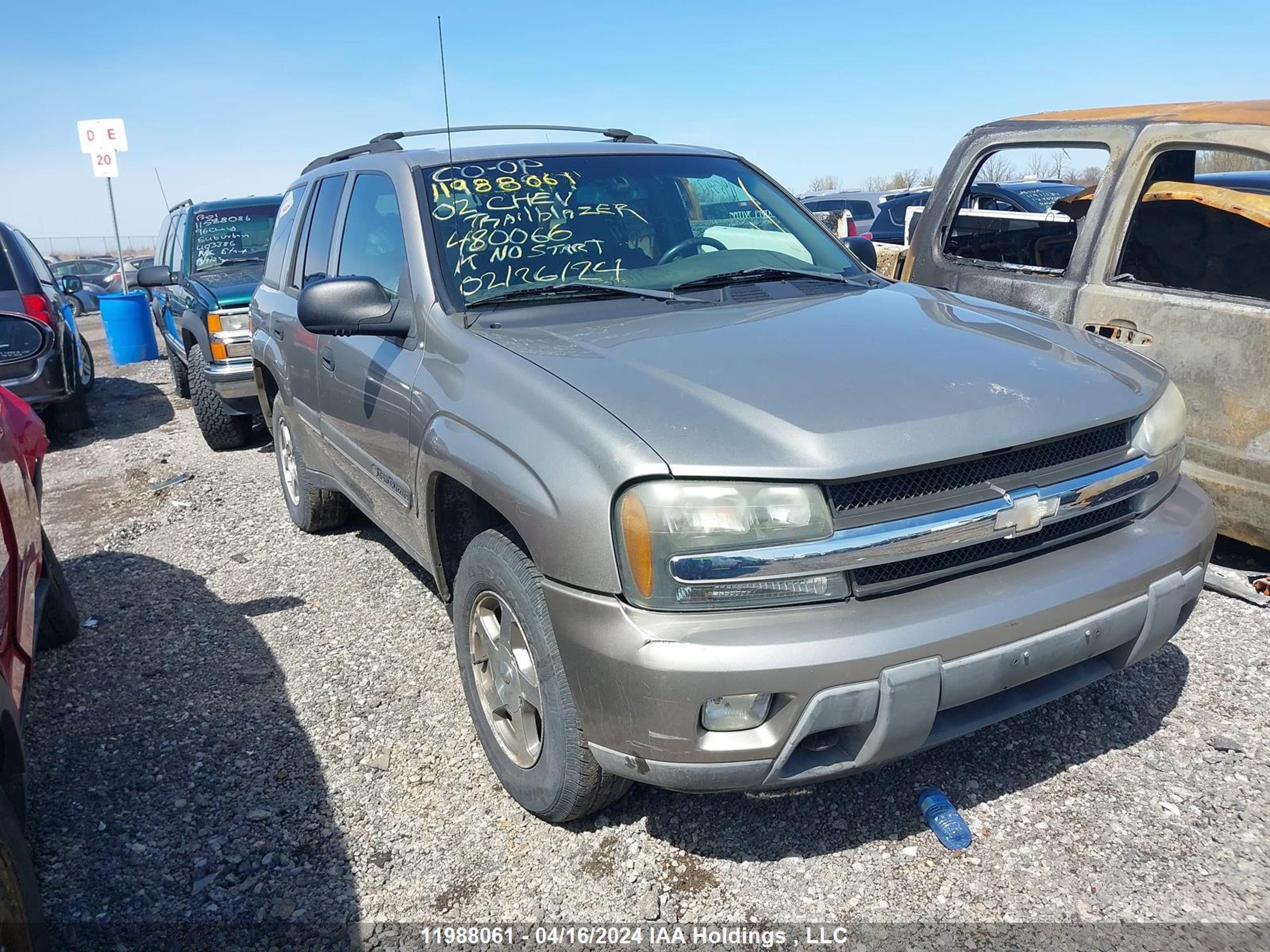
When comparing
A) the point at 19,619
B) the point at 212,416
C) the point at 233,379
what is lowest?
the point at 212,416

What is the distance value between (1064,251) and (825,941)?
358 centimetres

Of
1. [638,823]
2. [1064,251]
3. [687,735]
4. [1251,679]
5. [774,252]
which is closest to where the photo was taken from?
[687,735]

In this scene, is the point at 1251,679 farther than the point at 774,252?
No

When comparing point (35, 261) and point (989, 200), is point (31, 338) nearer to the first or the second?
point (35, 261)

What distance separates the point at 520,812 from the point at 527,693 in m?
0.46

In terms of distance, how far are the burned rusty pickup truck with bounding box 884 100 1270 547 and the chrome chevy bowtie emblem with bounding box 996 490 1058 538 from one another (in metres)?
1.77

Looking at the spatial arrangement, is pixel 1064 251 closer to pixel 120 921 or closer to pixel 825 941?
pixel 825 941

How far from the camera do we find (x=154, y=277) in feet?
24.7

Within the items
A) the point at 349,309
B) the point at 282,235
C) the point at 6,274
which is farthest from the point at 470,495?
the point at 6,274

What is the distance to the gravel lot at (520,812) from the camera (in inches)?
92.1

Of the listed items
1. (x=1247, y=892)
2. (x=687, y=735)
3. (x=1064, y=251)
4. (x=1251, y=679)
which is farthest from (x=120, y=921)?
(x=1064, y=251)

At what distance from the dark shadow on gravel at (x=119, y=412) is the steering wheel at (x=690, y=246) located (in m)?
6.50

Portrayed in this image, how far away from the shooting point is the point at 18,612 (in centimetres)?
278

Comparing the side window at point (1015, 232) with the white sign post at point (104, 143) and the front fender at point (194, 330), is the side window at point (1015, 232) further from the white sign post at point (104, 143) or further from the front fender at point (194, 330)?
the white sign post at point (104, 143)
